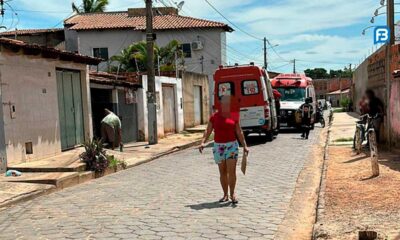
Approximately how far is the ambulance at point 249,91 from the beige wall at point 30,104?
629cm

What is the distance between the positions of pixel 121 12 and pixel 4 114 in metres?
36.1

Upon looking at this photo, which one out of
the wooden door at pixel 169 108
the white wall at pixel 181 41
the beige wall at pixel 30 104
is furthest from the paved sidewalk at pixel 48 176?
the white wall at pixel 181 41

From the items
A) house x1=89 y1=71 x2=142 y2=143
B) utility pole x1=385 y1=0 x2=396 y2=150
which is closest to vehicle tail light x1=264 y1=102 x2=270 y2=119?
utility pole x1=385 y1=0 x2=396 y2=150

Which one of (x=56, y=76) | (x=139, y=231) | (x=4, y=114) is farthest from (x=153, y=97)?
(x=139, y=231)

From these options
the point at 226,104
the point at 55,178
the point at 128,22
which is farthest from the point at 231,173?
the point at 128,22

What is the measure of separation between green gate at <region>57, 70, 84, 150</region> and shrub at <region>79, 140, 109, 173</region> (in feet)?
8.37

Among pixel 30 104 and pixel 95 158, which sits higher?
pixel 30 104

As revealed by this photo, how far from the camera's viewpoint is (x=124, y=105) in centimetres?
1919

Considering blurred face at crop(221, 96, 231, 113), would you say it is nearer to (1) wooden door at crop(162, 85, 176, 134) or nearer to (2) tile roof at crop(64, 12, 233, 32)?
(1) wooden door at crop(162, 85, 176, 134)

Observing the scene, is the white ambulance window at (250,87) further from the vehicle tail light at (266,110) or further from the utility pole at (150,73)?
the utility pole at (150,73)

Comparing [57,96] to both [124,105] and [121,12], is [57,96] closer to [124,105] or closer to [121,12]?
[124,105]

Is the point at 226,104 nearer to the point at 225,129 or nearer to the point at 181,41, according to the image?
the point at 225,129

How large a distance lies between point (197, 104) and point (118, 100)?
12.4m

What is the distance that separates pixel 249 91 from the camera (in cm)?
1833
